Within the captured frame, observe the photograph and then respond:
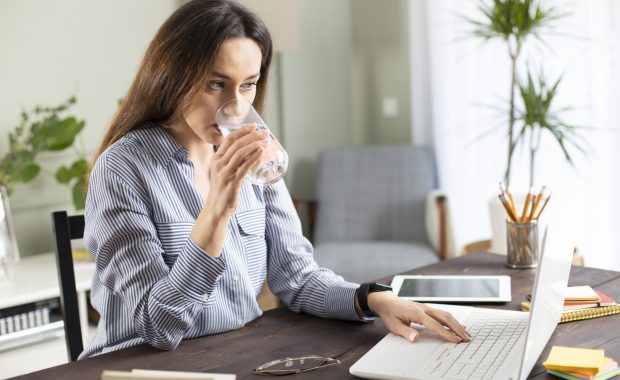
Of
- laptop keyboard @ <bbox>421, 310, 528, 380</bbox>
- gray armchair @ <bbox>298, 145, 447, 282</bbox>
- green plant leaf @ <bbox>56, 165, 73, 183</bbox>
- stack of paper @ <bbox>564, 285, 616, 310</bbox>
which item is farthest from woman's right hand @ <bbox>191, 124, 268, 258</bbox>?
gray armchair @ <bbox>298, 145, 447, 282</bbox>

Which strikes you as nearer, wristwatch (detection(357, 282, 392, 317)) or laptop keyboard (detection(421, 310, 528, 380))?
laptop keyboard (detection(421, 310, 528, 380))

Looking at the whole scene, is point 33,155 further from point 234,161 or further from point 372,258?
point 234,161

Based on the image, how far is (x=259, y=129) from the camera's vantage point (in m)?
1.28

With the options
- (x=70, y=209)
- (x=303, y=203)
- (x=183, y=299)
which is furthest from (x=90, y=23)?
(x=183, y=299)

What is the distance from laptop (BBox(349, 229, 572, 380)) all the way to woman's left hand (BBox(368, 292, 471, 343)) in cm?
1

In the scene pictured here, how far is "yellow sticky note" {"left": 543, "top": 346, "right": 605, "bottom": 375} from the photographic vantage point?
115 cm

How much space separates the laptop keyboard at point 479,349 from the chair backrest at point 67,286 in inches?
28.2

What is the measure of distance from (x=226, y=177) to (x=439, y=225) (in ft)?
8.21

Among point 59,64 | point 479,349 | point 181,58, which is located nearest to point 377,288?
point 479,349

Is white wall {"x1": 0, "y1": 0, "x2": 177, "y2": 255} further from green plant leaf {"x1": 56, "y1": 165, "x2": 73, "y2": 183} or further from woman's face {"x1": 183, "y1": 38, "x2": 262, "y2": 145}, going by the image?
woman's face {"x1": 183, "y1": 38, "x2": 262, "y2": 145}

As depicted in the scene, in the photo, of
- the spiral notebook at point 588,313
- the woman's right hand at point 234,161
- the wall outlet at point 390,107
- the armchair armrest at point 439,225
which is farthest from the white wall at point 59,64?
the spiral notebook at point 588,313

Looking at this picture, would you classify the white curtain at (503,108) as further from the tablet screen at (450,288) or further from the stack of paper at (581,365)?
the stack of paper at (581,365)

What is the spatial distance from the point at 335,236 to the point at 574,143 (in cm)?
130

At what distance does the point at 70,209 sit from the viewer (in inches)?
137
